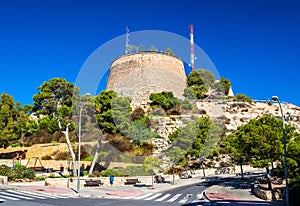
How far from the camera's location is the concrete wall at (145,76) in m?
51.1

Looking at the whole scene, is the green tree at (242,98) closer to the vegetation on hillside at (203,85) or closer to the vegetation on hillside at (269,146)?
the vegetation on hillside at (203,85)

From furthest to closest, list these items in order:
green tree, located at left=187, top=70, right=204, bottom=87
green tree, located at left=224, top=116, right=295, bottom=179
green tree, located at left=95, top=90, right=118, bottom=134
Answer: green tree, located at left=187, top=70, right=204, bottom=87, green tree, located at left=95, top=90, right=118, bottom=134, green tree, located at left=224, top=116, right=295, bottom=179

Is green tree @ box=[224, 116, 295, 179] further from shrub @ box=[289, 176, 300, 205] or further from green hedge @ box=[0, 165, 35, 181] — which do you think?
green hedge @ box=[0, 165, 35, 181]

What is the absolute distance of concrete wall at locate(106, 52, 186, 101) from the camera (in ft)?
168

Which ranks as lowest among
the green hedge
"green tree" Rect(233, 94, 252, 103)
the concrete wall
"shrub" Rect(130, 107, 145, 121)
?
the green hedge

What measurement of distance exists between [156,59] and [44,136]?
24.0 metres

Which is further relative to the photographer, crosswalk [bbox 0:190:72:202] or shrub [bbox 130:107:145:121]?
shrub [bbox 130:107:145:121]

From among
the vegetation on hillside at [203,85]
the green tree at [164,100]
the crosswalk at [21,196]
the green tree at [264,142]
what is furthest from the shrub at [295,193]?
the vegetation on hillside at [203,85]

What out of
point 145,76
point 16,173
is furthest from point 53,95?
point 145,76

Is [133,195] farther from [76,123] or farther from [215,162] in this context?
[215,162]

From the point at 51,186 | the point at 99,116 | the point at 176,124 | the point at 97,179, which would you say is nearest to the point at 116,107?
the point at 99,116

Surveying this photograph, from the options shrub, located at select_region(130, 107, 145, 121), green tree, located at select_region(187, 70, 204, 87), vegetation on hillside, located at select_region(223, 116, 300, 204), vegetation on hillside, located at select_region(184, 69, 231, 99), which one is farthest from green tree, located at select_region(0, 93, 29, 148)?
green tree, located at select_region(187, 70, 204, 87)

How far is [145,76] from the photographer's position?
170 feet

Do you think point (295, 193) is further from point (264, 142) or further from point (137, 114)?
point (137, 114)
